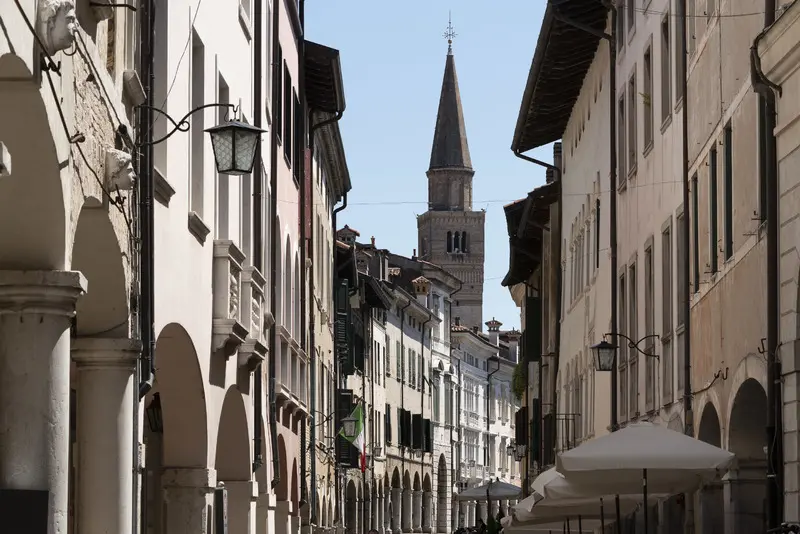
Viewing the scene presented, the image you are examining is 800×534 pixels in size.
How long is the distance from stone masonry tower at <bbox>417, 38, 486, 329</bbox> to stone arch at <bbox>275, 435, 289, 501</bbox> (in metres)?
124

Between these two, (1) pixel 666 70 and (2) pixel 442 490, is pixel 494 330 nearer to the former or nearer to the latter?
(2) pixel 442 490

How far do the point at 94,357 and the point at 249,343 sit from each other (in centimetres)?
773

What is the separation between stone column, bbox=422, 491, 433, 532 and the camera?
311ft

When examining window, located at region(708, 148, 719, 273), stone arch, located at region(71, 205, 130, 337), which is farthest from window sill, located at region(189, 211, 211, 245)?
window, located at region(708, 148, 719, 273)

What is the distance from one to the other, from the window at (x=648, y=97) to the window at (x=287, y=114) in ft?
21.9

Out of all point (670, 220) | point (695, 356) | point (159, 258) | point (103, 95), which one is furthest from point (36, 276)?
point (670, 220)

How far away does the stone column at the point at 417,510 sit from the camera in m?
91.7

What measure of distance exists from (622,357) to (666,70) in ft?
19.2

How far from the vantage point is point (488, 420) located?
113 metres

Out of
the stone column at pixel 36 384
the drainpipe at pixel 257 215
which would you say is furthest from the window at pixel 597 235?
the stone column at pixel 36 384

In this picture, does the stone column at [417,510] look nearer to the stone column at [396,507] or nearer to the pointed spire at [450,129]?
the stone column at [396,507]

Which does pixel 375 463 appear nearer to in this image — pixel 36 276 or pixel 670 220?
pixel 670 220

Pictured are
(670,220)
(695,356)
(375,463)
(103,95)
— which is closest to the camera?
(103,95)

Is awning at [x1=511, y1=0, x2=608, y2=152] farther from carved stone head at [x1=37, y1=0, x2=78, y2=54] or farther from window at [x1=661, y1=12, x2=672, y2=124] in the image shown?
carved stone head at [x1=37, y1=0, x2=78, y2=54]
